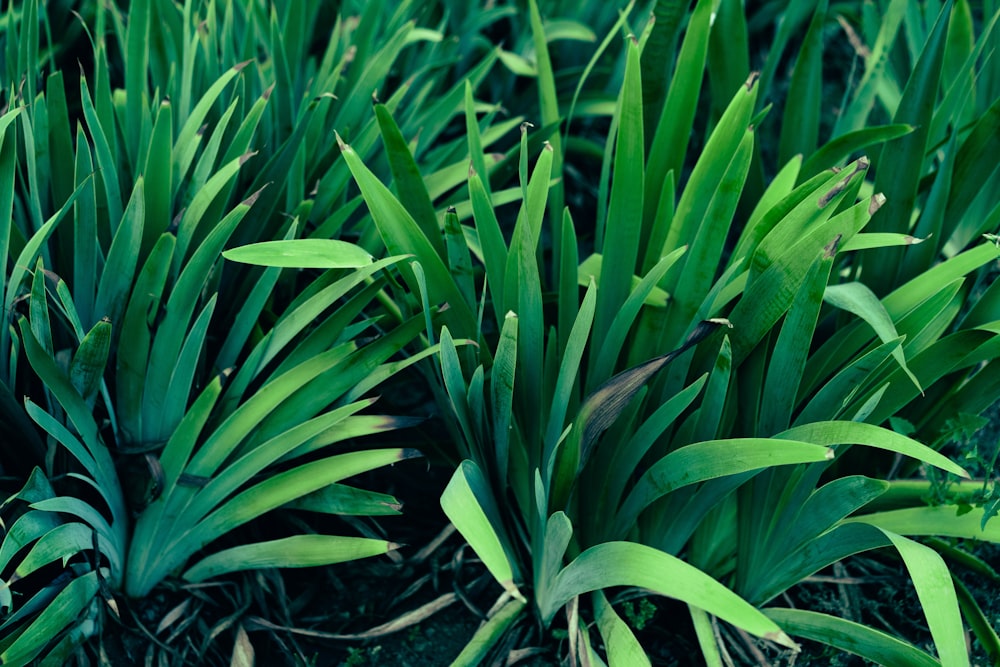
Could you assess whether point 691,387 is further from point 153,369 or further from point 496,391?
point 153,369

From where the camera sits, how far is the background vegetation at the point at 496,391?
3.96 ft

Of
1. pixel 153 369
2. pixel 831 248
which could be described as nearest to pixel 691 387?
pixel 831 248

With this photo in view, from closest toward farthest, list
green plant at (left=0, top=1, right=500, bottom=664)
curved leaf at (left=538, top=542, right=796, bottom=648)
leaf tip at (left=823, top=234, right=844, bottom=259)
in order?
1. curved leaf at (left=538, top=542, right=796, bottom=648)
2. leaf tip at (left=823, top=234, right=844, bottom=259)
3. green plant at (left=0, top=1, right=500, bottom=664)

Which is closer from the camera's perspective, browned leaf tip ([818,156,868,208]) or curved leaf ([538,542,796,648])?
curved leaf ([538,542,796,648])

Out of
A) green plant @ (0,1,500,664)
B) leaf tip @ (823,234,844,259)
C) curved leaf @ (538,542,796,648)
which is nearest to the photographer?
curved leaf @ (538,542,796,648)

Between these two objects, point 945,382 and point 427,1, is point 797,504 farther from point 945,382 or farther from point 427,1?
point 427,1

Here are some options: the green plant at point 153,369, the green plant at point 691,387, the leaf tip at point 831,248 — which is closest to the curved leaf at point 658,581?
the green plant at point 691,387

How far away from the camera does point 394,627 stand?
1.38 meters

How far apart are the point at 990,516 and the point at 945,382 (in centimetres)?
34

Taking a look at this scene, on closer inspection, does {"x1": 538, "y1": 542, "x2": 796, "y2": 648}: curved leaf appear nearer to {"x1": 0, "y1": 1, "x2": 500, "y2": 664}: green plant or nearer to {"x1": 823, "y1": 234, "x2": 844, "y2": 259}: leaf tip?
{"x1": 0, "y1": 1, "x2": 500, "y2": 664}: green plant

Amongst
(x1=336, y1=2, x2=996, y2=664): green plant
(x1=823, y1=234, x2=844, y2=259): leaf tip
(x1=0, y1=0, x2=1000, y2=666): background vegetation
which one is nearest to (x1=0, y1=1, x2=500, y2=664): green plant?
(x1=0, y1=0, x2=1000, y2=666): background vegetation

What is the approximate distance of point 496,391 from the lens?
4.13 ft

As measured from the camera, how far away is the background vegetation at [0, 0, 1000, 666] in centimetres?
121

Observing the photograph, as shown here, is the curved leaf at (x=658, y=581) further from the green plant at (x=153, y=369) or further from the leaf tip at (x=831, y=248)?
the leaf tip at (x=831, y=248)
